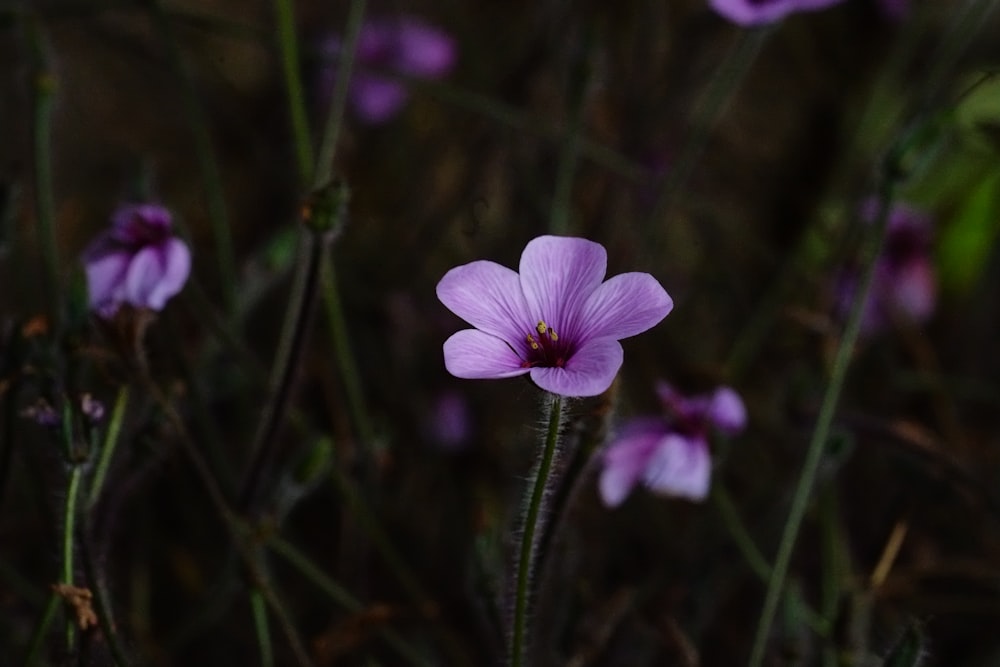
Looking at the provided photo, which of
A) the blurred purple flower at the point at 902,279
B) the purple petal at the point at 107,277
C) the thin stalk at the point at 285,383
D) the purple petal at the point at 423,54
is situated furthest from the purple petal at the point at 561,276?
the purple petal at the point at 423,54

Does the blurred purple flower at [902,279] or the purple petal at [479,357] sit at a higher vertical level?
the blurred purple flower at [902,279]

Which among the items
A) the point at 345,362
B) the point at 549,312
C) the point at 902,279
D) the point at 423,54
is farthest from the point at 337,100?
the point at 902,279

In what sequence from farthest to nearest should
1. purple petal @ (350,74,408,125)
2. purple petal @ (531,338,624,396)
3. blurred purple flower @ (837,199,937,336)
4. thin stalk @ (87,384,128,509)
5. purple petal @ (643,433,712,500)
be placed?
purple petal @ (350,74,408,125)
blurred purple flower @ (837,199,937,336)
purple petal @ (643,433,712,500)
thin stalk @ (87,384,128,509)
purple petal @ (531,338,624,396)

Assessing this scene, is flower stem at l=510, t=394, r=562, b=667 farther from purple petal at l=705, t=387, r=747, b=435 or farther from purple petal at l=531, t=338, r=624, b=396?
purple petal at l=705, t=387, r=747, b=435

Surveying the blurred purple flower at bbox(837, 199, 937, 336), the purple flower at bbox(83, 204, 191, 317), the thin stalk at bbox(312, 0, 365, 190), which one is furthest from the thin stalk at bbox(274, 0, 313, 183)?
the blurred purple flower at bbox(837, 199, 937, 336)

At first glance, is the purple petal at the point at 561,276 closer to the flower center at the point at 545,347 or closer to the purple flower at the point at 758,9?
the flower center at the point at 545,347

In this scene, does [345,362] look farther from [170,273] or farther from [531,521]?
[531,521]
